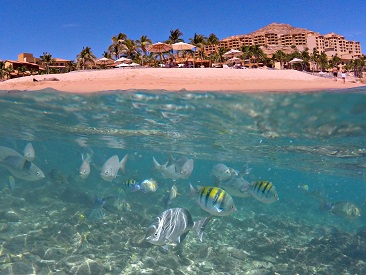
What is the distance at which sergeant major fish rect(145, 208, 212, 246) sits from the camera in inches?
228

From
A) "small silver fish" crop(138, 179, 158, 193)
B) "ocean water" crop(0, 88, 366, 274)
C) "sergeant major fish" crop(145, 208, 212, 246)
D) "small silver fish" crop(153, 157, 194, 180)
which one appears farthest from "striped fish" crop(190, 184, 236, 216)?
"ocean water" crop(0, 88, 366, 274)

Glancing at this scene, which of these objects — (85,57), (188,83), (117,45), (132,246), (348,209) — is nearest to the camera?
(348,209)

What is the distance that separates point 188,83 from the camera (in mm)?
13945

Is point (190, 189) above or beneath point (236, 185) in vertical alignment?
above

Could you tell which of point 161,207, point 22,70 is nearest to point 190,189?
point 161,207

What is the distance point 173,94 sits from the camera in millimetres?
13352

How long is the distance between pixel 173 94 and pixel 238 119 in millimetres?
4447

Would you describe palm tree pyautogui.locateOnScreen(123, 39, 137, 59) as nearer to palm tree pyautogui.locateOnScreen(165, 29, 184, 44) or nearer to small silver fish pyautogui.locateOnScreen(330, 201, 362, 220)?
palm tree pyautogui.locateOnScreen(165, 29, 184, 44)

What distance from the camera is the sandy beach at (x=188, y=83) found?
42.2 feet

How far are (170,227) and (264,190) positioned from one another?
279cm

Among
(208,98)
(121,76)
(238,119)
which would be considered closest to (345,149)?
(238,119)

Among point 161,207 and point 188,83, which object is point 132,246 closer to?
point 161,207

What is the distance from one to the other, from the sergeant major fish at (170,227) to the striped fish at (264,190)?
216 cm

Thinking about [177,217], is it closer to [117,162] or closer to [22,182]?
[117,162]
